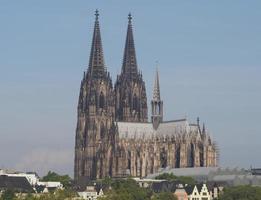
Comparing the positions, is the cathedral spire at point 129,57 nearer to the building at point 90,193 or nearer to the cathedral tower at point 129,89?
the cathedral tower at point 129,89

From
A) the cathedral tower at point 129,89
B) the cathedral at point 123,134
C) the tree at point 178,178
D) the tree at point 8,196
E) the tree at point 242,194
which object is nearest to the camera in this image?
the tree at point 8,196

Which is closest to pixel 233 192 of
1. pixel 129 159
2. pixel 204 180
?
pixel 204 180

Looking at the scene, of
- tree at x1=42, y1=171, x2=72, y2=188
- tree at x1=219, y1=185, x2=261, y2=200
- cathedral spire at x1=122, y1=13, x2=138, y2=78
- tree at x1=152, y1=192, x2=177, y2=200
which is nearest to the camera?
tree at x1=219, y1=185, x2=261, y2=200

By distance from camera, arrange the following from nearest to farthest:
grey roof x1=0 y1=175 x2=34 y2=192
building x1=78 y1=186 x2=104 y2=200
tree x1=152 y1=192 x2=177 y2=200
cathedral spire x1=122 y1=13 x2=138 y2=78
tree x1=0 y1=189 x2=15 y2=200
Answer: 1. tree x1=0 y1=189 x2=15 y2=200
2. tree x1=152 y1=192 x2=177 y2=200
3. building x1=78 y1=186 x2=104 y2=200
4. grey roof x1=0 y1=175 x2=34 y2=192
5. cathedral spire x1=122 y1=13 x2=138 y2=78

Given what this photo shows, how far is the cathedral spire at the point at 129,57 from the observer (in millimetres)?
181000

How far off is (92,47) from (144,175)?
22067mm

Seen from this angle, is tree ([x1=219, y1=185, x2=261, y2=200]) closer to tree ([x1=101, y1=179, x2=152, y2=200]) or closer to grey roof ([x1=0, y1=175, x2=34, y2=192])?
tree ([x1=101, y1=179, x2=152, y2=200])

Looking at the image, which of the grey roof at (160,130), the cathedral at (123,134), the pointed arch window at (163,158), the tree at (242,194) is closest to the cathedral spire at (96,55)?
the cathedral at (123,134)

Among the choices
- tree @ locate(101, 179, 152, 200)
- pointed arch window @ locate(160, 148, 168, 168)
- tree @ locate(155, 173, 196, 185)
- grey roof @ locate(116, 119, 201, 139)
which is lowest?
tree @ locate(101, 179, 152, 200)

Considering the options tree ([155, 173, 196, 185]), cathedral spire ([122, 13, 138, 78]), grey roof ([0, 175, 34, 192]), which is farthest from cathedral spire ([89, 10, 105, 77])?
grey roof ([0, 175, 34, 192])

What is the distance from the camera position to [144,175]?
179875mm

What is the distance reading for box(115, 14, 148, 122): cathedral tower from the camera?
595ft

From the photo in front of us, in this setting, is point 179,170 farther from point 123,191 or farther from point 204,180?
point 123,191

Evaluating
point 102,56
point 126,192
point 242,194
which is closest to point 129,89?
point 102,56
